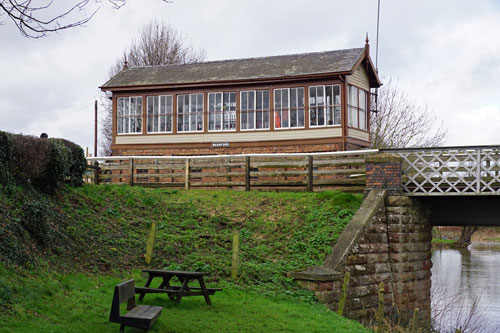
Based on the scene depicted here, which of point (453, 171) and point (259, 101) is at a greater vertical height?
point (259, 101)

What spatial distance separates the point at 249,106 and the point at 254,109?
11.4 inches

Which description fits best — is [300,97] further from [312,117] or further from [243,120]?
[243,120]

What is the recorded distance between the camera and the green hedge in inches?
545

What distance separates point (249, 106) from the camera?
26656mm

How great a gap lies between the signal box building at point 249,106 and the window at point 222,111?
45 mm

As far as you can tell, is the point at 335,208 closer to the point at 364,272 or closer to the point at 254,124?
the point at 364,272

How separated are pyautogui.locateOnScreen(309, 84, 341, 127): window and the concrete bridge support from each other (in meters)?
7.81

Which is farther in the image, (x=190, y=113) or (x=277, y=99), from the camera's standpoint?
(x=190, y=113)

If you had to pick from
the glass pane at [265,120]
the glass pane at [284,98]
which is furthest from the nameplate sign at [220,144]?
the glass pane at [284,98]

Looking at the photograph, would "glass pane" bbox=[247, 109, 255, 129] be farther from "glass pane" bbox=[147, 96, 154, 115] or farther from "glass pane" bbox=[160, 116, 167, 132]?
"glass pane" bbox=[147, 96, 154, 115]

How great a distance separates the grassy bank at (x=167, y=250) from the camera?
32.9ft

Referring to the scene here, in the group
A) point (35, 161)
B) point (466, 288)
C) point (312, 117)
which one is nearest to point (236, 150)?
point (312, 117)

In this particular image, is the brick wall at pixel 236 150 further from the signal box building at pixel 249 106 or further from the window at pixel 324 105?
the window at pixel 324 105

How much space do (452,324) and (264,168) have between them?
800 centimetres
